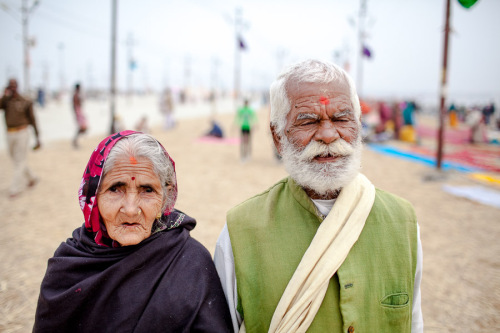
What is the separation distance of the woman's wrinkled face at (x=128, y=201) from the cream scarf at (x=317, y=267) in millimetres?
719

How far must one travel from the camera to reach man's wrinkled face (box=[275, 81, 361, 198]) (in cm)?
170

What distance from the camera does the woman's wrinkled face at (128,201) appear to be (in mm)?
1684

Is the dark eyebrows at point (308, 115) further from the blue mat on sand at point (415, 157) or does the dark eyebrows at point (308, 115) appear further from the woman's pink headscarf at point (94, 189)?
the blue mat on sand at point (415, 157)

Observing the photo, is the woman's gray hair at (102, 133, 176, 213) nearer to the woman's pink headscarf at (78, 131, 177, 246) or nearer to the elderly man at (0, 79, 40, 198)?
the woman's pink headscarf at (78, 131, 177, 246)

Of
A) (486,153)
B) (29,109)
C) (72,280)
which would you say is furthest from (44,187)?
(486,153)

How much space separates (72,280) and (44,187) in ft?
23.2

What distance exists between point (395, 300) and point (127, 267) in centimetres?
119

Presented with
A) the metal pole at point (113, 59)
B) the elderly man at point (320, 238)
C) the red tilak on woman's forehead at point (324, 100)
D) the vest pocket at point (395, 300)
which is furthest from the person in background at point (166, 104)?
the vest pocket at point (395, 300)

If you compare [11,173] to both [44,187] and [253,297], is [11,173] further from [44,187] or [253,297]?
[253,297]

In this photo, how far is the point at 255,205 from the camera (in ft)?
5.95

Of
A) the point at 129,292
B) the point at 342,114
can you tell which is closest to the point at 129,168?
the point at 129,292

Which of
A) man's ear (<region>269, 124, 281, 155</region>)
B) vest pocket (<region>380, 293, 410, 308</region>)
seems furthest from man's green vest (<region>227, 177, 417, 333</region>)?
man's ear (<region>269, 124, 281, 155</region>)

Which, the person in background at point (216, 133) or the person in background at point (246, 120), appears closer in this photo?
the person in background at point (246, 120)

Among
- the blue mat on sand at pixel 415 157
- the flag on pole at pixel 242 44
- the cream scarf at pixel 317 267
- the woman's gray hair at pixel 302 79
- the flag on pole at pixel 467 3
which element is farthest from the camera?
the flag on pole at pixel 242 44
